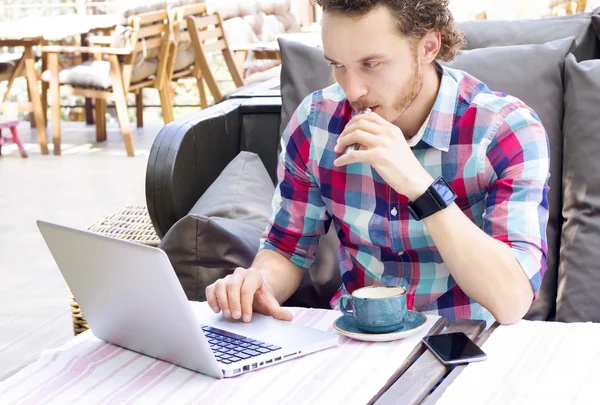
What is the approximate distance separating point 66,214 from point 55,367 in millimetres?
3295

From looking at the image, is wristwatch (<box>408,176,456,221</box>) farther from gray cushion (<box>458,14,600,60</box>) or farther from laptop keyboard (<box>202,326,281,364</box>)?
gray cushion (<box>458,14,600,60</box>)

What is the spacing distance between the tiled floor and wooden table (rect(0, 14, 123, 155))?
28 centimetres

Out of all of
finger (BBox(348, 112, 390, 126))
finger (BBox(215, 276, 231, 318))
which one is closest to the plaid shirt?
finger (BBox(348, 112, 390, 126))

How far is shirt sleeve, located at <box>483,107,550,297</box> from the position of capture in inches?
50.4

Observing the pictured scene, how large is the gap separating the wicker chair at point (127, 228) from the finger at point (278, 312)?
0.99 meters

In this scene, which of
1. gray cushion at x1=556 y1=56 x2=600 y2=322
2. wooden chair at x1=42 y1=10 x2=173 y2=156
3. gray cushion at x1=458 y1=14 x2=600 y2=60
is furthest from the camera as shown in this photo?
A: wooden chair at x1=42 y1=10 x2=173 y2=156

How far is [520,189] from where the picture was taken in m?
1.30

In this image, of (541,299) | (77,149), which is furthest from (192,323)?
(77,149)

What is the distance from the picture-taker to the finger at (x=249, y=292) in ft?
3.94

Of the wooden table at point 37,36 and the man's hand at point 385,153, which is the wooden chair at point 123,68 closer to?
the wooden table at point 37,36

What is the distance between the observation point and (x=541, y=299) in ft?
5.89

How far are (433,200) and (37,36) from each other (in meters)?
4.89

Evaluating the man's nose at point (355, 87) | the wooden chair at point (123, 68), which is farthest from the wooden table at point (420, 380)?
the wooden chair at point (123, 68)

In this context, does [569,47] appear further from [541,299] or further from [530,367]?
[530,367]
